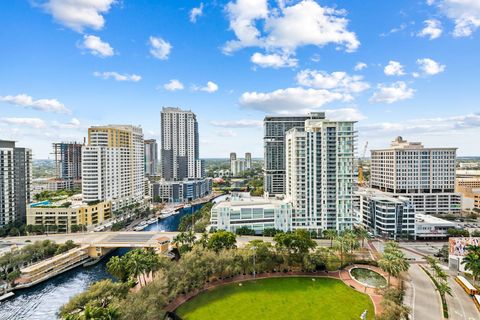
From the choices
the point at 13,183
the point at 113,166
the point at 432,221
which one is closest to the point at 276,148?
the point at 432,221

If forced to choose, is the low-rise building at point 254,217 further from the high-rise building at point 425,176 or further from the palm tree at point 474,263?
the high-rise building at point 425,176

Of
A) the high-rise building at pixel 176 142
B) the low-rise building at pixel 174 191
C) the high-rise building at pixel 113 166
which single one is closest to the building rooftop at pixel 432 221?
the high-rise building at pixel 113 166

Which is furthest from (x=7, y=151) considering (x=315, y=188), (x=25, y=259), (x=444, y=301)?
(x=444, y=301)

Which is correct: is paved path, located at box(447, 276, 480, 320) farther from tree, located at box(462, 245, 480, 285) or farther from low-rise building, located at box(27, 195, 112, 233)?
low-rise building, located at box(27, 195, 112, 233)

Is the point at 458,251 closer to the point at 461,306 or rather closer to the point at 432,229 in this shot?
the point at 461,306

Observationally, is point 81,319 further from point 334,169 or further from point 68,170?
point 68,170
